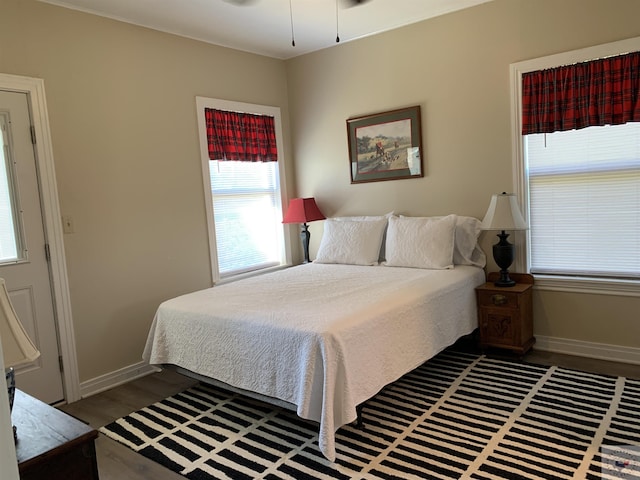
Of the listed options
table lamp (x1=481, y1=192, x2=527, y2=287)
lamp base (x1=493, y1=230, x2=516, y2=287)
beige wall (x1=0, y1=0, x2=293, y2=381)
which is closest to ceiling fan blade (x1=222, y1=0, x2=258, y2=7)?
beige wall (x1=0, y1=0, x2=293, y2=381)

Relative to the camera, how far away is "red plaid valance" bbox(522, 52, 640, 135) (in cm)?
307

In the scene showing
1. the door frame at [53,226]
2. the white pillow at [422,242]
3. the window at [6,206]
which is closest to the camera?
the window at [6,206]

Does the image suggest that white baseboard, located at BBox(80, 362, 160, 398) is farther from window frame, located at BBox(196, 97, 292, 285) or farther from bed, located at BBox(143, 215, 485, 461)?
window frame, located at BBox(196, 97, 292, 285)

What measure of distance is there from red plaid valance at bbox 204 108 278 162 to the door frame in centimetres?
137

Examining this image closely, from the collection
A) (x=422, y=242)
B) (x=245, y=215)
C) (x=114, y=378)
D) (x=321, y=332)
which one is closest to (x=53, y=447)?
(x=321, y=332)

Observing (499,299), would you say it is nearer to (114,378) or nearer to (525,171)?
(525,171)

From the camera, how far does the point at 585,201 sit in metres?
3.38

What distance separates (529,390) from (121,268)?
2999mm

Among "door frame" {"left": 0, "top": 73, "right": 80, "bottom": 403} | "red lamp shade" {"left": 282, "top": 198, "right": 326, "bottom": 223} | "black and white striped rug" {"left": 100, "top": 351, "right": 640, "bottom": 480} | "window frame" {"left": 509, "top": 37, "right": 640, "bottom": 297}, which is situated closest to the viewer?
"black and white striped rug" {"left": 100, "top": 351, "right": 640, "bottom": 480}

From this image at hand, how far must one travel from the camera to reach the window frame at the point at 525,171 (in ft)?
10.4

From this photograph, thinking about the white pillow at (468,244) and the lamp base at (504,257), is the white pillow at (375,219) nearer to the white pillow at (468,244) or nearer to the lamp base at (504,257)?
the white pillow at (468,244)

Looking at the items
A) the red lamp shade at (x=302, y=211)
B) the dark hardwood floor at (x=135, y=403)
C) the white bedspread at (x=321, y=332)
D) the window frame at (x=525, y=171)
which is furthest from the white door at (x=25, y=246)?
the window frame at (x=525, y=171)

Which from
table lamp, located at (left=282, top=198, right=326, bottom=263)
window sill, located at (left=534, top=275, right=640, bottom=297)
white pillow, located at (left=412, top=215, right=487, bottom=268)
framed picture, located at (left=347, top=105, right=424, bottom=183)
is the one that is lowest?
window sill, located at (left=534, top=275, right=640, bottom=297)

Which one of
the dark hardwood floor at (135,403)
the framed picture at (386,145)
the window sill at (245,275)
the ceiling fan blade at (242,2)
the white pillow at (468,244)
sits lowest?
the dark hardwood floor at (135,403)
